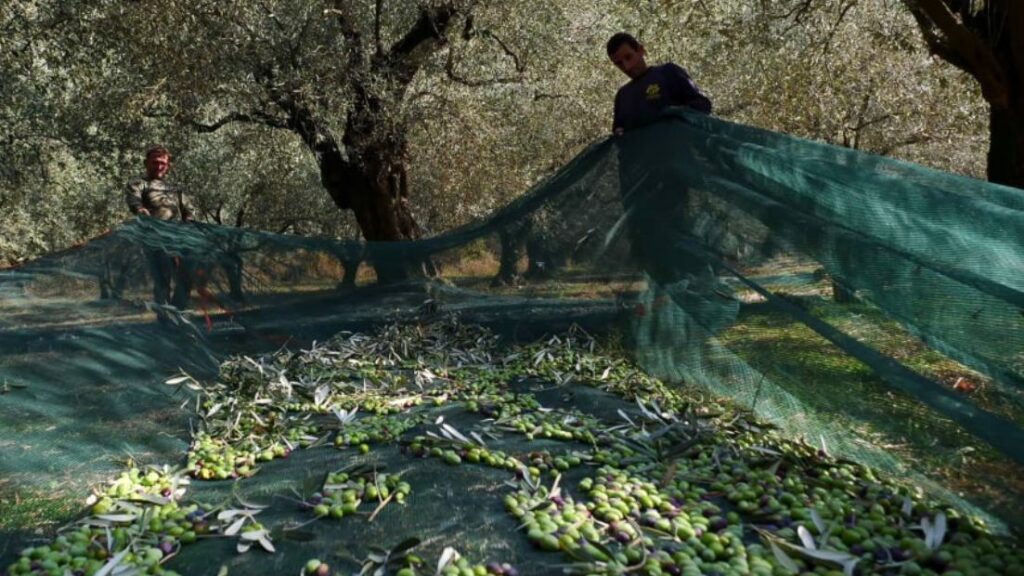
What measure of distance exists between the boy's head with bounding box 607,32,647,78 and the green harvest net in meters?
0.71

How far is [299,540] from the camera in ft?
8.50

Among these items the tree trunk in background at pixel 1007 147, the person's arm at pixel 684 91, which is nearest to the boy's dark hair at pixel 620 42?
the person's arm at pixel 684 91

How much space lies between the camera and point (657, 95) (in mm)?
5078

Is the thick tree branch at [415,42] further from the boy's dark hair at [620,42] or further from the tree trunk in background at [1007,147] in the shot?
the tree trunk in background at [1007,147]

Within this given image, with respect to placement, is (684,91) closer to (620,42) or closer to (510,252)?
(620,42)

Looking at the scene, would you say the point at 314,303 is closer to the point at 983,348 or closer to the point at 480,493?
the point at 480,493

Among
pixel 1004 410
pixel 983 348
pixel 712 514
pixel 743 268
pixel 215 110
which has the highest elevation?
pixel 215 110

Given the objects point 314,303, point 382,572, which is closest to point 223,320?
point 314,303

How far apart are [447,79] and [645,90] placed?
17.7 ft

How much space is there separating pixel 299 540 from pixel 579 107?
10557 millimetres

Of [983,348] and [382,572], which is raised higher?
[983,348]

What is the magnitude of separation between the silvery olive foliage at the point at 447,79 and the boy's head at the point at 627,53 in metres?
2.79

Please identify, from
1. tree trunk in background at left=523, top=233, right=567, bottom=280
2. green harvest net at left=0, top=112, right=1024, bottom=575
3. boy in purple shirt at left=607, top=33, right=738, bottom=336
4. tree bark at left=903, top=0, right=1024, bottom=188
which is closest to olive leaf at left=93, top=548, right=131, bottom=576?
green harvest net at left=0, top=112, right=1024, bottom=575

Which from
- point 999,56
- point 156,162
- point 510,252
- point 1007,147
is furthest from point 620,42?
point 156,162
